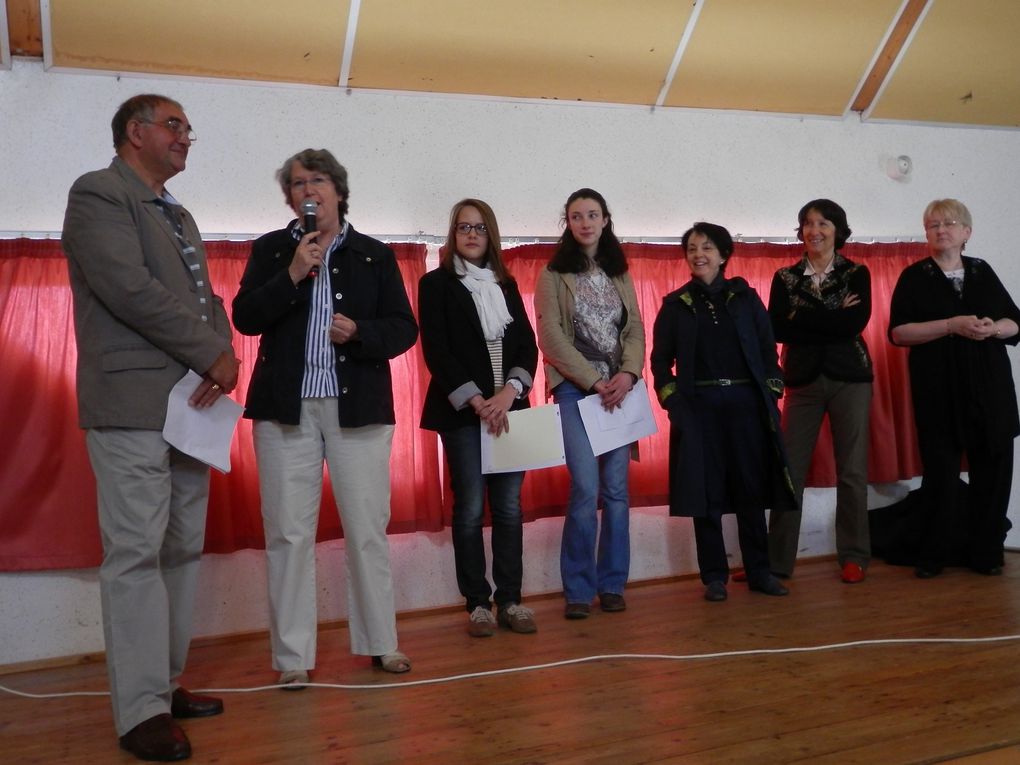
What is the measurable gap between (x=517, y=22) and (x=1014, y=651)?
2746 millimetres

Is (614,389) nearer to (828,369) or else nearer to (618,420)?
(618,420)

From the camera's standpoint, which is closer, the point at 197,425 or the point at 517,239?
the point at 197,425

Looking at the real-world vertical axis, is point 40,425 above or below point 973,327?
Answer: below

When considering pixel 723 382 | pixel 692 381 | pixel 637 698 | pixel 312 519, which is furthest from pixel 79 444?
pixel 723 382

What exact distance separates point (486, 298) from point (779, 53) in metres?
1.90

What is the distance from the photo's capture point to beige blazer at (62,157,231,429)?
2242 millimetres

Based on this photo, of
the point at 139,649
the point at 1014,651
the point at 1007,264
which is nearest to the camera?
the point at 139,649

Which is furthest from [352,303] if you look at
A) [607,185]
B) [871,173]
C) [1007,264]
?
[1007,264]

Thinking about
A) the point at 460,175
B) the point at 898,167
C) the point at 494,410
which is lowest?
the point at 494,410

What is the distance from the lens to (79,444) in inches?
129

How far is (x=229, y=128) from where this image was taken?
A: 360 cm

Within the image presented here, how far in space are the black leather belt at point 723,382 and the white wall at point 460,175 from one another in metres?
0.71

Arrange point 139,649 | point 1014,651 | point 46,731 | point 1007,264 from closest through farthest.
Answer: point 139,649 → point 46,731 → point 1014,651 → point 1007,264

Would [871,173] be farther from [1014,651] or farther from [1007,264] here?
[1014,651]
